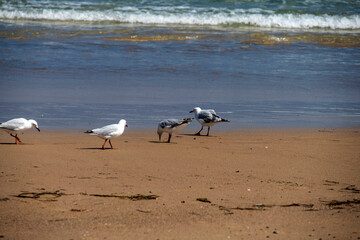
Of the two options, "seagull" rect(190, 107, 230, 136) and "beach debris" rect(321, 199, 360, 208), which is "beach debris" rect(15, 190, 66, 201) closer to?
"beach debris" rect(321, 199, 360, 208)

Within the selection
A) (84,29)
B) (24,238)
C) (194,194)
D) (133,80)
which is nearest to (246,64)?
(133,80)

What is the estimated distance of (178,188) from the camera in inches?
232

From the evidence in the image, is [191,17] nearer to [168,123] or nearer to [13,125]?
[168,123]

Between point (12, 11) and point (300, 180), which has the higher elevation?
point (12, 11)

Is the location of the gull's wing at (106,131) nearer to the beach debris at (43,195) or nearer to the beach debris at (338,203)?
the beach debris at (43,195)

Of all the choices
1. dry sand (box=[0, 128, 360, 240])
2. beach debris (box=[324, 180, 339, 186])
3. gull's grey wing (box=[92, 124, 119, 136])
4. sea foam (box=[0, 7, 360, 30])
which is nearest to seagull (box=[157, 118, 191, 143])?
dry sand (box=[0, 128, 360, 240])

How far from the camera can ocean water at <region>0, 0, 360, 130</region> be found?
10703 mm

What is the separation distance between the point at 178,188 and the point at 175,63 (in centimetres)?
1022

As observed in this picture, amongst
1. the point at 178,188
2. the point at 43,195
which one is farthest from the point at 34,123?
the point at 178,188

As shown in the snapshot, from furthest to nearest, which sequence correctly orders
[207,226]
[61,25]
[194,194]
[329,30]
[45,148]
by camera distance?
[329,30] < [61,25] < [45,148] < [194,194] < [207,226]

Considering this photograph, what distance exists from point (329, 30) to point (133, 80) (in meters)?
→ 15.5

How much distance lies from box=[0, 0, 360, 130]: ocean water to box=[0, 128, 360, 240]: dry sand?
1735mm

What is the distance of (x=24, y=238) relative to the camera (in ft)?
14.3

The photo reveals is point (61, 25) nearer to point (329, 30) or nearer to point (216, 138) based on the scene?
point (329, 30)
